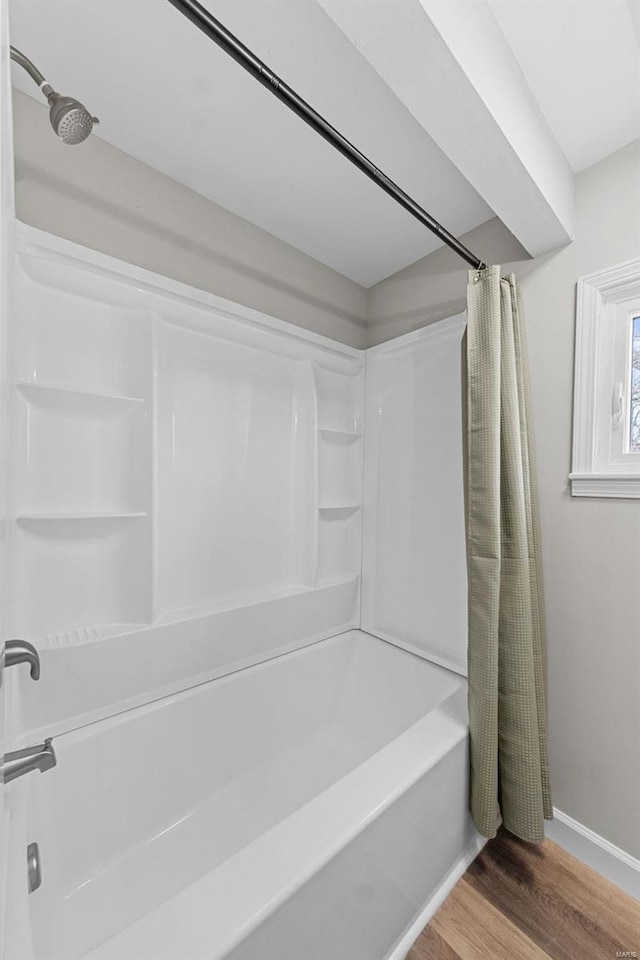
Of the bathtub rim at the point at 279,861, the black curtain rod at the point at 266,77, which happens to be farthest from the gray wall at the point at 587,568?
the black curtain rod at the point at 266,77

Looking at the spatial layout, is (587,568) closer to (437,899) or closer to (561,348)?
(561,348)

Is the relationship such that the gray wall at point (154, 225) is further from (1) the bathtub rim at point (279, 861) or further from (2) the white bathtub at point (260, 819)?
(1) the bathtub rim at point (279, 861)

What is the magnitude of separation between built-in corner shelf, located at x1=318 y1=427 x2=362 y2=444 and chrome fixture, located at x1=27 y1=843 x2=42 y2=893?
66.4 inches

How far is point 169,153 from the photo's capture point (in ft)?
4.84

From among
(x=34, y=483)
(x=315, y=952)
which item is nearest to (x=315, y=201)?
(x=34, y=483)

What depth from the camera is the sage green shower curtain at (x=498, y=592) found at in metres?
1.28

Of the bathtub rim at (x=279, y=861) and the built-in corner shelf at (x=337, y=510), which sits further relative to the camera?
the built-in corner shelf at (x=337, y=510)

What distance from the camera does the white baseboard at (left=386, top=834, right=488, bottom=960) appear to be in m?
1.11

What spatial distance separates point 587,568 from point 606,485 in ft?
0.99

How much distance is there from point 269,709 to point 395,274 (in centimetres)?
222

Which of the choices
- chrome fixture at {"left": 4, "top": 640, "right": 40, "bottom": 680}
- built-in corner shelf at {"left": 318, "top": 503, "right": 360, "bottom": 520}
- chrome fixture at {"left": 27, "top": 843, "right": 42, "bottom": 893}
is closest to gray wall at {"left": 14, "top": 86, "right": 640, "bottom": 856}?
built-in corner shelf at {"left": 318, "top": 503, "right": 360, "bottom": 520}

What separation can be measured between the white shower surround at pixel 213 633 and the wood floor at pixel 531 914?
0.07 metres

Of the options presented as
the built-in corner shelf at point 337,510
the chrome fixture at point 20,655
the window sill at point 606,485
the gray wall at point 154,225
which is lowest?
the chrome fixture at point 20,655

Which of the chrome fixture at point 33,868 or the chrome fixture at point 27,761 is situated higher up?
the chrome fixture at point 27,761
